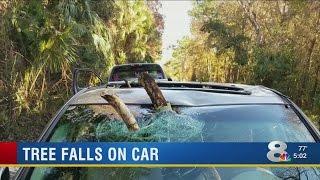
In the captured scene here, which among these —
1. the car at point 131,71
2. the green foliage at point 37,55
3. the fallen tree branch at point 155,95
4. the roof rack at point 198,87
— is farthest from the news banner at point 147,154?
the car at point 131,71

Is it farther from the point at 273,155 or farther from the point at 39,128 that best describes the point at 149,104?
the point at 39,128

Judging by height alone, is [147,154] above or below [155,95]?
below

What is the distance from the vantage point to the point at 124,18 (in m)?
24.2

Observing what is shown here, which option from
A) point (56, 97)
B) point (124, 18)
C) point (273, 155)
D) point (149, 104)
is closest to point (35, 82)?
point (56, 97)

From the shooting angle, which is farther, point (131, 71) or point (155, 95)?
point (131, 71)

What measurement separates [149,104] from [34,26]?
8.86 metres

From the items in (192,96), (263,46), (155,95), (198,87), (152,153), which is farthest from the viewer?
(263,46)

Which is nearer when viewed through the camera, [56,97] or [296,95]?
[56,97]

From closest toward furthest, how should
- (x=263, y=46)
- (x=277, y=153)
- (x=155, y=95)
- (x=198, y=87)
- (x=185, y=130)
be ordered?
(x=277, y=153), (x=185, y=130), (x=155, y=95), (x=198, y=87), (x=263, y=46)

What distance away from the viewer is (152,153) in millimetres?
2711

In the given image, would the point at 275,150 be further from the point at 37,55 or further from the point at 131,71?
the point at 131,71

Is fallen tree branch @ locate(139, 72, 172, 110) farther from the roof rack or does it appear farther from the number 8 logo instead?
the number 8 logo

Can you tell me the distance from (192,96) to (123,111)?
542 millimetres

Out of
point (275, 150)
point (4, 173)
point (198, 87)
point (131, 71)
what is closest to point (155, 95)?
point (198, 87)
